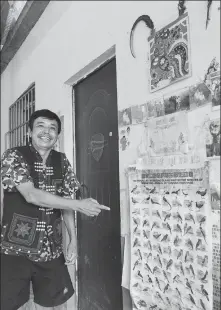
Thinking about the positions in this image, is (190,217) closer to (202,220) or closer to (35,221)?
(202,220)

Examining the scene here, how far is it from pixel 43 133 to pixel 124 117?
0.35 meters

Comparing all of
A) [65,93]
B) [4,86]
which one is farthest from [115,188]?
[4,86]


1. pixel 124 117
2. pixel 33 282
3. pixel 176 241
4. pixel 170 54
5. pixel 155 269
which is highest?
pixel 170 54

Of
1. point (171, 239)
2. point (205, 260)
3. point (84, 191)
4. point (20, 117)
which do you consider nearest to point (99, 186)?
point (84, 191)

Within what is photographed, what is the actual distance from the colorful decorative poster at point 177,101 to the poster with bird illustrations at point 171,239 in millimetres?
177

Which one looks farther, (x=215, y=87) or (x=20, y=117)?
(x=20, y=117)

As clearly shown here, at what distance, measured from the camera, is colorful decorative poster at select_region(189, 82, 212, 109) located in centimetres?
67

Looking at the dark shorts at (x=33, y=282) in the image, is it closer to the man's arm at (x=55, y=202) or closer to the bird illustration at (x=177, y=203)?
the man's arm at (x=55, y=202)

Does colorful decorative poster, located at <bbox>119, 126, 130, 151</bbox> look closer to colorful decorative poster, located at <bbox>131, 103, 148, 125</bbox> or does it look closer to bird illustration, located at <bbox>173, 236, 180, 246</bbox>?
colorful decorative poster, located at <bbox>131, 103, 148, 125</bbox>

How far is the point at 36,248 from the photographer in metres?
1.00

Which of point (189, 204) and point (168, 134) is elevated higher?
point (168, 134)

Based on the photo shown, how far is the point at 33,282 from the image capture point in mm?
1053

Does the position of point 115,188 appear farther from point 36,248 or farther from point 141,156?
point 36,248

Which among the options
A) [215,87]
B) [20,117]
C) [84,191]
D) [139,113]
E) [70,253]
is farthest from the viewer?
[20,117]
